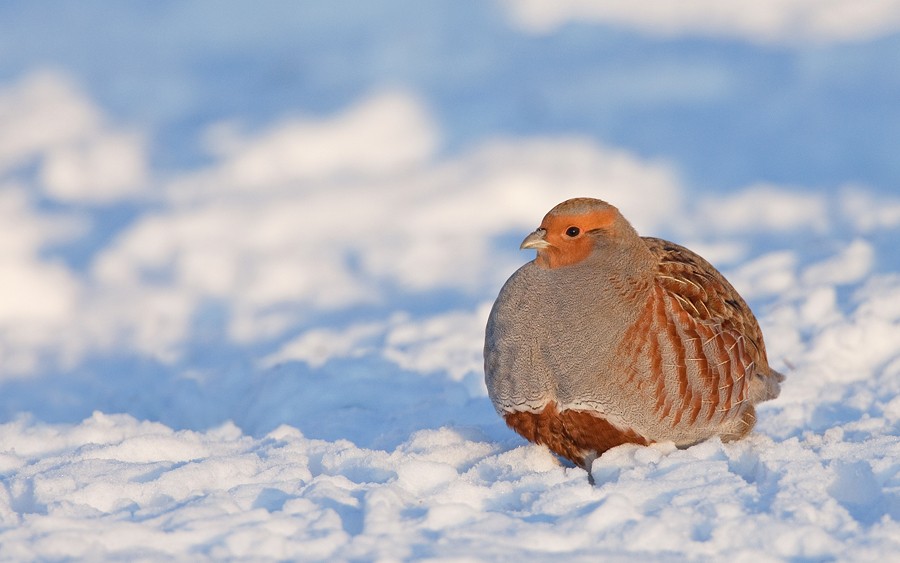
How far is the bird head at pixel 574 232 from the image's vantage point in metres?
3.28

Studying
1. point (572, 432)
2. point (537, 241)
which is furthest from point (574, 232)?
point (572, 432)

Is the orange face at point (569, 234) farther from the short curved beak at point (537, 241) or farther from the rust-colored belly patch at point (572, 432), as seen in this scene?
the rust-colored belly patch at point (572, 432)

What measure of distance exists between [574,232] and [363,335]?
2635mm

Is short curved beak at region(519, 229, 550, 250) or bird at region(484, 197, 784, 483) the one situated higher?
short curved beak at region(519, 229, 550, 250)

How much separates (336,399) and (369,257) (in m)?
2.73

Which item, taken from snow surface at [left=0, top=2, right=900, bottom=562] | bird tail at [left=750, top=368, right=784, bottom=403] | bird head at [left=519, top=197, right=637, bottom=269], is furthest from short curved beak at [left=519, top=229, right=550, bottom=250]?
bird tail at [left=750, top=368, right=784, bottom=403]

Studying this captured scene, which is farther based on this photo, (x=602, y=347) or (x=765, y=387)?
(x=765, y=387)

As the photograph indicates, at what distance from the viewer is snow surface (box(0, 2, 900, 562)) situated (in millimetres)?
2609

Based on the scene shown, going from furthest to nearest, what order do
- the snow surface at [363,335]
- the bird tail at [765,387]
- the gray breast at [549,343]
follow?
the bird tail at [765,387] < the gray breast at [549,343] < the snow surface at [363,335]

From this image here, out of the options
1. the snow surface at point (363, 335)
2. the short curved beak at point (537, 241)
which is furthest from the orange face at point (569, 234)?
the snow surface at point (363, 335)

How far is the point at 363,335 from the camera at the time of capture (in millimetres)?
5746

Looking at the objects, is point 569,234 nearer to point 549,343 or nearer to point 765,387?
point 549,343

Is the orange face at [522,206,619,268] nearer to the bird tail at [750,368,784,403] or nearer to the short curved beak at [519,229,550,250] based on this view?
the short curved beak at [519,229,550,250]

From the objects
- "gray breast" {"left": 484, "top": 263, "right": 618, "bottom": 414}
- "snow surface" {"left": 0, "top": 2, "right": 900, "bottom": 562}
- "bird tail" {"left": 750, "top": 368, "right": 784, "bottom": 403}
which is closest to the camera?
"snow surface" {"left": 0, "top": 2, "right": 900, "bottom": 562}
